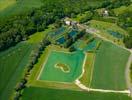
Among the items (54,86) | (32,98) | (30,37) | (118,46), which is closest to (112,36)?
(118,46)

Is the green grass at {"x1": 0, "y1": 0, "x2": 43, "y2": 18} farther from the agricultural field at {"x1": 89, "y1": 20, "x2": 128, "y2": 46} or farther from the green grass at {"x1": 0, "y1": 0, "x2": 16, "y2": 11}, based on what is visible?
the agricultural field at {"x1": 89, "y1": 20, "x2": 128, "y2": 46}

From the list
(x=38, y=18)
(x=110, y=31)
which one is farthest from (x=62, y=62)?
(x=38, y=18)

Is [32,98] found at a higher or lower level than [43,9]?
lower

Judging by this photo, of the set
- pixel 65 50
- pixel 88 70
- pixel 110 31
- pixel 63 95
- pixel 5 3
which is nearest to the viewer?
pixel 63 95

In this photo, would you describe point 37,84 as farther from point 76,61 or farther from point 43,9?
point 43,9

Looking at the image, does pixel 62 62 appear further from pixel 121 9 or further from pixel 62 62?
pixel 121 9

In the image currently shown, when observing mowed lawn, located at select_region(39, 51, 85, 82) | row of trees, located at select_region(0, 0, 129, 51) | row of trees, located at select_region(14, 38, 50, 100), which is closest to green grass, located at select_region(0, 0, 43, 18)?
row of trees, located at select_region(0, 0, 129, 51)

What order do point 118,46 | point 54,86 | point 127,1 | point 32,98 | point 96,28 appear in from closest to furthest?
1. point 32,98
2. point 54,86
3. point 118,46
4. point 96,28
5. point 127,1
